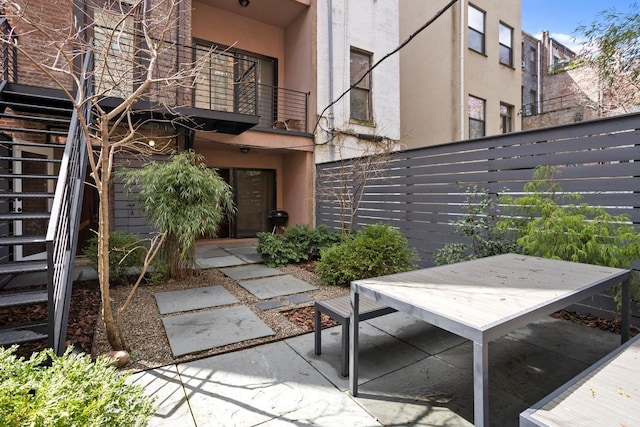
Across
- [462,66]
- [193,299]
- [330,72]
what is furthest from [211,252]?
[462,66]

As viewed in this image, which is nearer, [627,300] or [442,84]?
[627,300]

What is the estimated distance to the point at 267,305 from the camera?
4.13m

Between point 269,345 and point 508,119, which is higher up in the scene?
point 508,119

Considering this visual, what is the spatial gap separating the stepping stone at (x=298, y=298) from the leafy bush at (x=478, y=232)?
82.0 inches


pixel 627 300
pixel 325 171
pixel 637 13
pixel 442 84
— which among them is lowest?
pixel 627 300

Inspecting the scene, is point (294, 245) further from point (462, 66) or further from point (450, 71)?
point (462, 66)

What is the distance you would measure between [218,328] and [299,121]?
21.7ft

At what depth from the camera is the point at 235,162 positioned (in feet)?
31.4

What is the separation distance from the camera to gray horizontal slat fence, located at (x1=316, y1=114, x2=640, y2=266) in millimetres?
3461

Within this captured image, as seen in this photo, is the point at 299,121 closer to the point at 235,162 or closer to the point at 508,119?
the point at 235,162

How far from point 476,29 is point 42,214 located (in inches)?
513

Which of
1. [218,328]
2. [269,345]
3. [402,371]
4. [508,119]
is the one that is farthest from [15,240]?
[508,119]

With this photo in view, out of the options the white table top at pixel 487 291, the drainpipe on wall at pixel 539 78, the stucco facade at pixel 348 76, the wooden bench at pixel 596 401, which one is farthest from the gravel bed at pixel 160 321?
the drainpipe on wall at pixel 539 78

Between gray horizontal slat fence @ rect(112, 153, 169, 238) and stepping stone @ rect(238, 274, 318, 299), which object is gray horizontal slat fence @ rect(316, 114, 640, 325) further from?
gray horizontal slat fence @ rect(112, 153, 169, 238)
